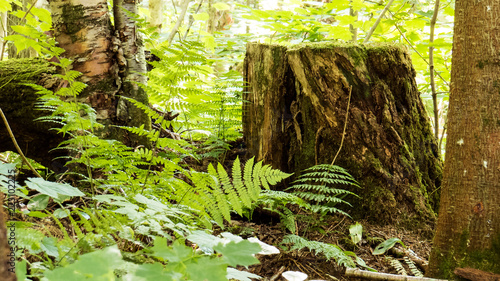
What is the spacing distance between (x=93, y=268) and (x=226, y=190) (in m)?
0.95

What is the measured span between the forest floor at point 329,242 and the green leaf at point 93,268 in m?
1.41

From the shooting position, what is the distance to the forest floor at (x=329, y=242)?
2.17 metres

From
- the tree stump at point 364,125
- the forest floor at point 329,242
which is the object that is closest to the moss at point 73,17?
the tree stump at point 364,125

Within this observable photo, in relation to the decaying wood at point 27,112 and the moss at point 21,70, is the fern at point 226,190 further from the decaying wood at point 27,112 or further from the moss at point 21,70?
the moss at point 21,70

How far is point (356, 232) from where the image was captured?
8.34 feet

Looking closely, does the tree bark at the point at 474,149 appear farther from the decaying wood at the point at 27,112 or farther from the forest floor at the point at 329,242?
the decaying wood at the point at 27,112

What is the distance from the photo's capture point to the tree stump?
9.25ft

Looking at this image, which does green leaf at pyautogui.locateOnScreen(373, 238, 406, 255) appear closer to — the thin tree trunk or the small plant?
the small plant

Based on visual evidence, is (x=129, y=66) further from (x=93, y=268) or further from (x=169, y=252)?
(x=93, y=268)

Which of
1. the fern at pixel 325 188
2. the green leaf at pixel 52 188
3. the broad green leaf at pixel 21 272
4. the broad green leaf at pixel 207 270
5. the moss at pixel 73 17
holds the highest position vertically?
the moss at pixel 73 17

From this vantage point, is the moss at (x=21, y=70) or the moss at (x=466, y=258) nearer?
the moss at (x=466, y=258)

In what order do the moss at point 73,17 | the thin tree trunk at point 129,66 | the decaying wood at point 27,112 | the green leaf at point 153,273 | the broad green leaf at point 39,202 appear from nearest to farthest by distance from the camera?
the green leaf at point 153,273
the broad green leaf at point 39,202
the moss at point 73,17
the thin tree trunk at point 129,66
the decaying wood at point 27,112

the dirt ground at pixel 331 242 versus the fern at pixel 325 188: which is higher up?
the fern at pixel 325 188

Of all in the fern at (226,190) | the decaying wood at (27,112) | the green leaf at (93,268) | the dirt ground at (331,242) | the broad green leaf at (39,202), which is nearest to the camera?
the green leaf at (93,268)
